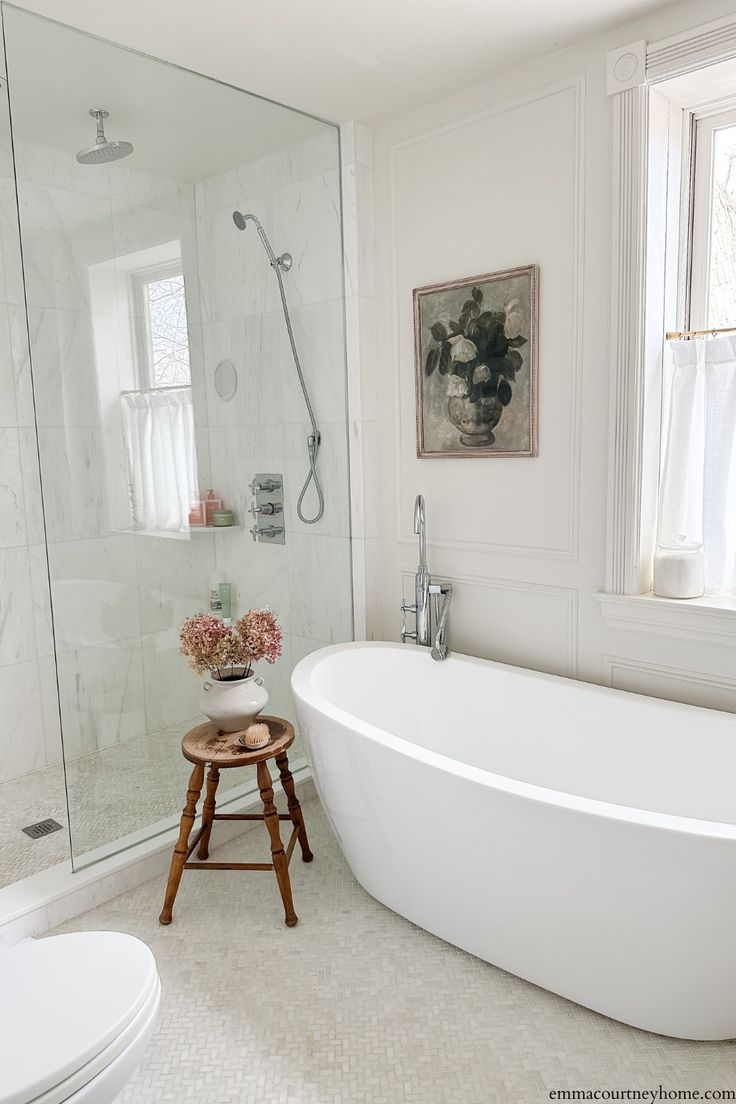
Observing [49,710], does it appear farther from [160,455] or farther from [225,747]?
[160,455]

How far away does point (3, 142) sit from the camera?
9.55ft

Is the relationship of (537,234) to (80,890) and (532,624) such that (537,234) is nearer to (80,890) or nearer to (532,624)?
(532,624)

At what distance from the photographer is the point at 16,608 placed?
3135 millimetres

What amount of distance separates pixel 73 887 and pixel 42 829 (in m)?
0.52

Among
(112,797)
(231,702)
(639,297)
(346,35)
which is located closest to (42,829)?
(112,797)

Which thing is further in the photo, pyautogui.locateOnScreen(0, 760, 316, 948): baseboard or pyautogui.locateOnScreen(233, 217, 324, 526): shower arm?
pyautogui.locateOnScreen(233, 217, 324, 526): shower arm

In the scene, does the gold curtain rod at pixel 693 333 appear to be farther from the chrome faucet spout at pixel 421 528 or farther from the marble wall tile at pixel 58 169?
the marble wall tile at pixel 58 169

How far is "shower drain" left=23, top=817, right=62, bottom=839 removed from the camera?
2717mm

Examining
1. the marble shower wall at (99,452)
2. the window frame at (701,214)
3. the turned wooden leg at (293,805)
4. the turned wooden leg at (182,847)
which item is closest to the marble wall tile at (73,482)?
the marble shower wall at (99,452)

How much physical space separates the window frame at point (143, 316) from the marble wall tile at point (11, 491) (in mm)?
982

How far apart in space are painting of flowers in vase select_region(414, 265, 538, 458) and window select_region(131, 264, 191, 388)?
90 centimetres

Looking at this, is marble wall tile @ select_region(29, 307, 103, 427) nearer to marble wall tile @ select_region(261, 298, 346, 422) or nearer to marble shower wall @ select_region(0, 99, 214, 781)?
marble shower wall @ select_region(0, 99, 214, 781)

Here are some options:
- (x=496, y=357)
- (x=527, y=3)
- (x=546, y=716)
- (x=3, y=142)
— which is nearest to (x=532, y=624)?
(x=546, y=716)

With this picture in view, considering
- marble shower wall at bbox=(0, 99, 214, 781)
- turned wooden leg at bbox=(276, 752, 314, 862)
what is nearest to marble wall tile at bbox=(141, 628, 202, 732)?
marble shower wall at bbox=(0, 99, 214, 781)
